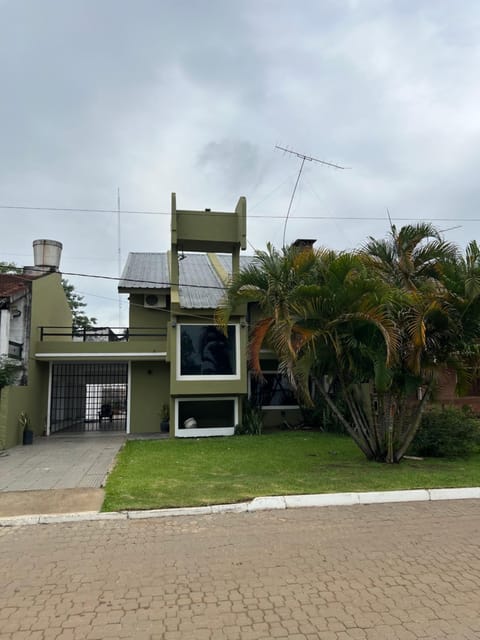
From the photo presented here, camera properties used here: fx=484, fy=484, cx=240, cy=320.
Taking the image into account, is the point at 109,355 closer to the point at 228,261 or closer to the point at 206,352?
the point at 206,352

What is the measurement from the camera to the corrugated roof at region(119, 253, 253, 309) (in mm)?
15680

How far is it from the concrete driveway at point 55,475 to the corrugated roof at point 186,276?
16.5 feet

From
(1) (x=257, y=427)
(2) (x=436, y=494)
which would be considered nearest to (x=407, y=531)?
(2) (x=436, y=494)

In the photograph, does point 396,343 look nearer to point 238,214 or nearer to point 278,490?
point 278,490

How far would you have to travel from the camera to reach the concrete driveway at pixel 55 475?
6.74 metres

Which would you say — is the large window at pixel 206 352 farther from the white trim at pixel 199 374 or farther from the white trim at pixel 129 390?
the white trim at pixel 129 390

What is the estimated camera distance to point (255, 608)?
12.2ft

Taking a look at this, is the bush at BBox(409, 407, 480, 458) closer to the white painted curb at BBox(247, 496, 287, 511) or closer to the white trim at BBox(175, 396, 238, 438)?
the white painted curb at BBox(247, 496, 287, 511)

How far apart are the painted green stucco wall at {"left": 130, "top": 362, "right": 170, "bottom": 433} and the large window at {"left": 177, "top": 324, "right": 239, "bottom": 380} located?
2925 mm

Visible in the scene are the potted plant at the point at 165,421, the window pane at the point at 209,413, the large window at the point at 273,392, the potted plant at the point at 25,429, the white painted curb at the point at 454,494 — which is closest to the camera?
the white painted curb at the point at 454,494

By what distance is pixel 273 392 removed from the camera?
17266 mm

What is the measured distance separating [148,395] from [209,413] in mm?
2909

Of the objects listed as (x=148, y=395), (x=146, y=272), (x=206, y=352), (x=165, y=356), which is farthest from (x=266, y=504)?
(x=146, y=272)

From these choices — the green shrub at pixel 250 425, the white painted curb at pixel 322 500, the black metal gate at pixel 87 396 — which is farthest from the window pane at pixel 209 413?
the white painted curb at pixel 322 500
